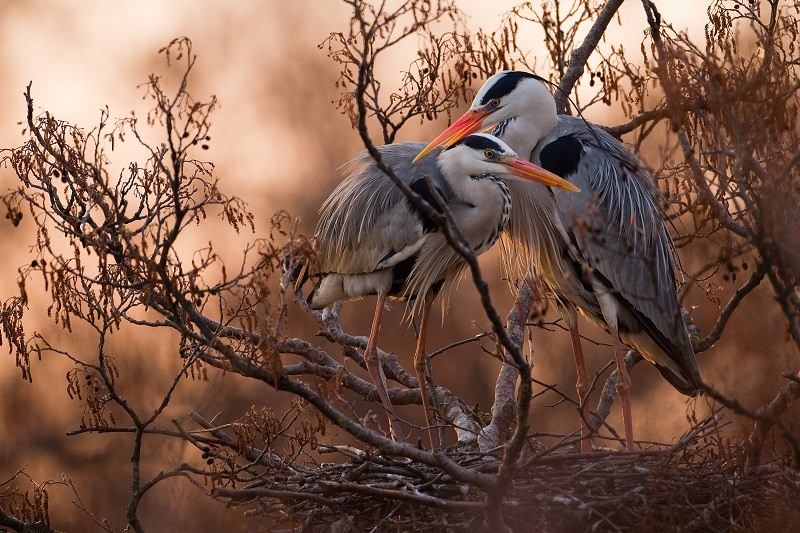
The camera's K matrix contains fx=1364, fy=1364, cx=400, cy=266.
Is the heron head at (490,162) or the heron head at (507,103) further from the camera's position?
the heron head at (507,103)

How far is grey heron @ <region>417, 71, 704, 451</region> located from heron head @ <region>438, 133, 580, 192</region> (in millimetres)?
152

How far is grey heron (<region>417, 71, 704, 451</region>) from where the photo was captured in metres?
6.02

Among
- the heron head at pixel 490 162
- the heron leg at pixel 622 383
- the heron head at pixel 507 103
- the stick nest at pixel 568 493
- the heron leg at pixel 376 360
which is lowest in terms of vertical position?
the stick nest at pixel 568 493

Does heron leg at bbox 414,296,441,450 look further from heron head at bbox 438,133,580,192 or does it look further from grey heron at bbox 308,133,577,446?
heron head at bbox 438,133,580,192

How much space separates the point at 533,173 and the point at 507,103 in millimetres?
694

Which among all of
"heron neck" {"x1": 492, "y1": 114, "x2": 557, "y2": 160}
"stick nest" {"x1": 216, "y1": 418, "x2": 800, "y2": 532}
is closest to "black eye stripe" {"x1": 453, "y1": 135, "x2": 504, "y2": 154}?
"heron neck" {"x1": 492, "y1": 114, "x2": 557, "y2": 160}

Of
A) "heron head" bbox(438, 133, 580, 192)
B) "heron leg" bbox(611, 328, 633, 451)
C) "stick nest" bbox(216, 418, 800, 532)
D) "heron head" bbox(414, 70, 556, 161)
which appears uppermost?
"heron head" bbox(414, 70, 556, 161)

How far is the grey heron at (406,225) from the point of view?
579 centimetres

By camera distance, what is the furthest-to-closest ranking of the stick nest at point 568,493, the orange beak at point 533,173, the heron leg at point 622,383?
1. the heron leg at point 622,383
2. the orange beak at point 533,173
3. the stick nest at point 568,493

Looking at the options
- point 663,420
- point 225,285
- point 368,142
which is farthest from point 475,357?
point 368,142

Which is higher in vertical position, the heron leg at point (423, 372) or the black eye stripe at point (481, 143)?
the black eye stripe at point (481, 143)

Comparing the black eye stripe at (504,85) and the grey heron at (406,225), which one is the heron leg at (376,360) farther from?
the black eye stripe at (504,85)

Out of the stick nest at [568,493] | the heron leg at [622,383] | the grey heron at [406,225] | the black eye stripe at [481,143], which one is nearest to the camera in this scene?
the stick nest at [568,493]

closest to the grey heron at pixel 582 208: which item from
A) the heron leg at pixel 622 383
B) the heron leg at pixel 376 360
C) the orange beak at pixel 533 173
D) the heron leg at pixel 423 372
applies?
the heron leg at pixel 622 383
